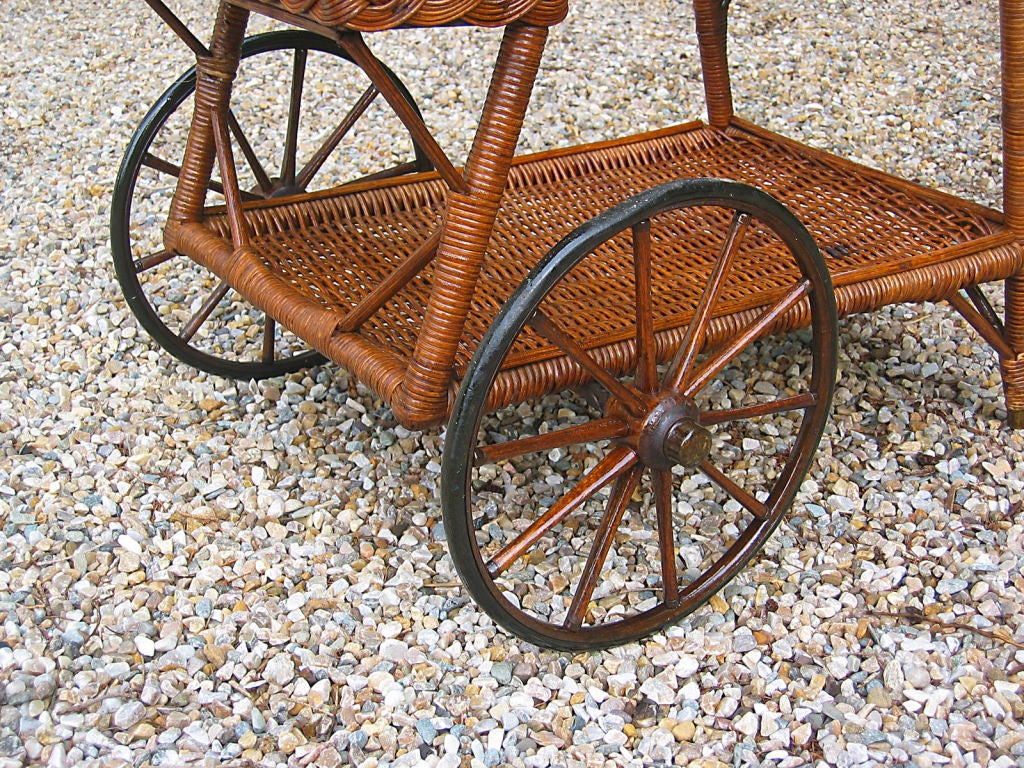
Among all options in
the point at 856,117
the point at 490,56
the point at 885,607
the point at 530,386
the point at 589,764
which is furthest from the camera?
the point at 490,56

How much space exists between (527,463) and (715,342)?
42 centimetres

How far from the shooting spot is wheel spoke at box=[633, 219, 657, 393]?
1317 mm

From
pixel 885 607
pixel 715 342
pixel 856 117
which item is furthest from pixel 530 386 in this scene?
pixel 856 117

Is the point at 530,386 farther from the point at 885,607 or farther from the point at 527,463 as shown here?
the point at 885,607

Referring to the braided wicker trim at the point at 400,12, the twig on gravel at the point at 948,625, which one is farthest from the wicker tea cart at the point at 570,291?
the twig on gravel at the point at 948,625

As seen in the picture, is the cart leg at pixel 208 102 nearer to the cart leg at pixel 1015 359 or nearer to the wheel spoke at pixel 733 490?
the wheel spoke at pixel 733 490

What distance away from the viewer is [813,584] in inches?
63.0

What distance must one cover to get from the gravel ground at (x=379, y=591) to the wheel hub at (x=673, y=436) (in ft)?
0.94

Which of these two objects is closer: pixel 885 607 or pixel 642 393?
pixel 642 393

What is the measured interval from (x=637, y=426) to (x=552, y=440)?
120mm

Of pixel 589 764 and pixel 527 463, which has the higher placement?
pixel 527 463

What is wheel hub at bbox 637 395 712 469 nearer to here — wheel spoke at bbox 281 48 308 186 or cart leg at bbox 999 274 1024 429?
cart leg at bbox 999 274 1024 429

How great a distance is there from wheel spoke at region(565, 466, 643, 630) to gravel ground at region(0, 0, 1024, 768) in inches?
4.0

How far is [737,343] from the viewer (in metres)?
1.47
